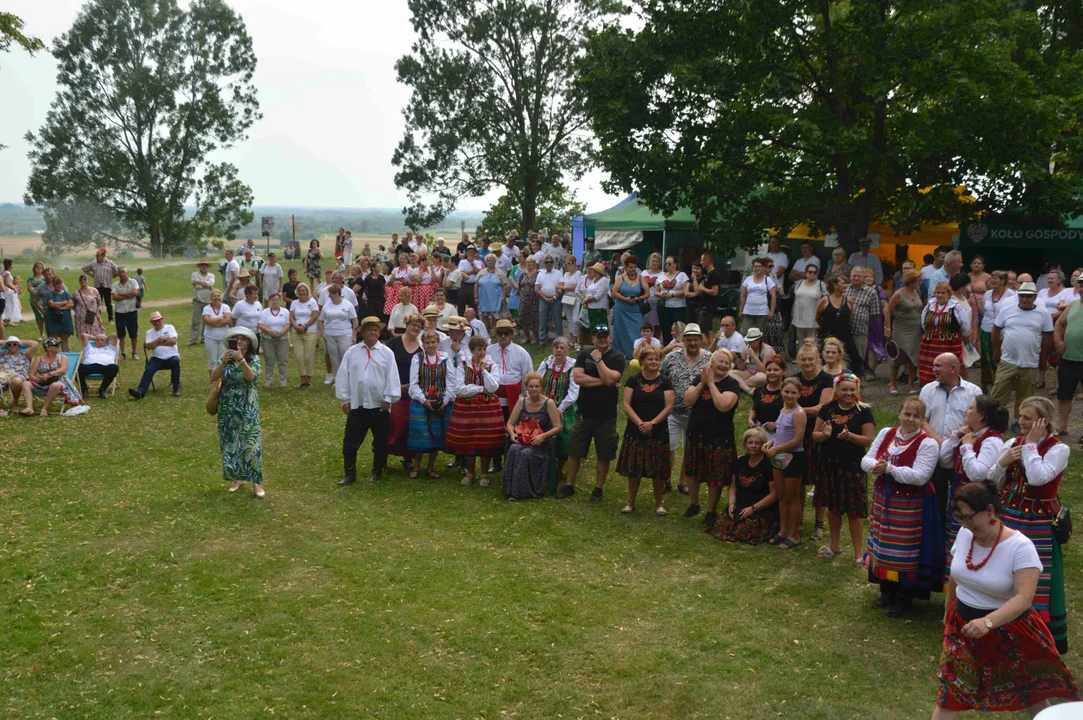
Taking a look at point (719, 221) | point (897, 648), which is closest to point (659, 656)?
point (897, 648)

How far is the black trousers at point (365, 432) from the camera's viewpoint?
32.8ft

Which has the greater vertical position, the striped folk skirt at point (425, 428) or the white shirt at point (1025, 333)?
the white shirt at point (1025, 333)

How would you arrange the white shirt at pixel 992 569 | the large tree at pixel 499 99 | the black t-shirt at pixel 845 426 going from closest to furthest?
1. the white shirt at pixel 992 569
2. the black t-shirt at pixel 845 426
3. the large tree at pixel 499 99

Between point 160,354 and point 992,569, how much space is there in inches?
510

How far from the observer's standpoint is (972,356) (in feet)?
36.3

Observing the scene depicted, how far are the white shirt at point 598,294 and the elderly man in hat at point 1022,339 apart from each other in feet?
21.3

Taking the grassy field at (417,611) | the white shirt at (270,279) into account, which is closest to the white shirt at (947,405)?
the grassy field at (417,611)

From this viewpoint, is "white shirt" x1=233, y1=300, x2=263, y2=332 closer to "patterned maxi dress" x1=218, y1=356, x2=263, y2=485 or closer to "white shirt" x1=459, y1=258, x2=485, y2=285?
"white shirt" x1=459, y1=258, x2=485, y2=285

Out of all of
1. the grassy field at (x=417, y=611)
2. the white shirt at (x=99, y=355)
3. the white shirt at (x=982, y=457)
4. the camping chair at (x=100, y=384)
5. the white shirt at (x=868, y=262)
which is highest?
the white shirt at (x=868, y=262)

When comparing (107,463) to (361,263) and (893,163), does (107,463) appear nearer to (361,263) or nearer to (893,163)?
(361,263)

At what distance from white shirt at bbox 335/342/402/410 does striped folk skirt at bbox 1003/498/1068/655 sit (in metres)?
5.88

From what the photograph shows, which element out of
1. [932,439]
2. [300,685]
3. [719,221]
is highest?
[719,221]

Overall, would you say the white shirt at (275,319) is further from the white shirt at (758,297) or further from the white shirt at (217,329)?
the white shirt at (758,297)

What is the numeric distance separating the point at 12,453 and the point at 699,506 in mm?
7745
